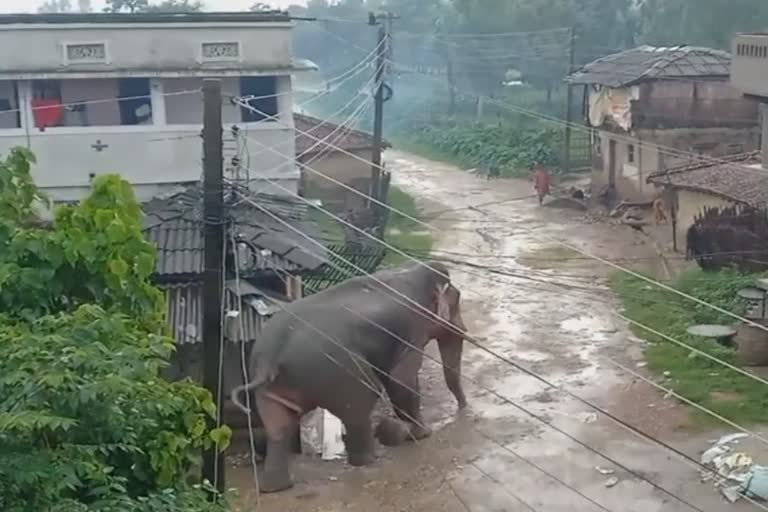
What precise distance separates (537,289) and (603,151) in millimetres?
10393

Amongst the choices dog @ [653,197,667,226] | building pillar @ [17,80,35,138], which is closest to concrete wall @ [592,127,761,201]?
dog @ [653,197,667,226]

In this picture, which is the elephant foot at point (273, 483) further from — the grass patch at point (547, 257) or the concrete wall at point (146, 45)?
the grass patch at point (547, 257)

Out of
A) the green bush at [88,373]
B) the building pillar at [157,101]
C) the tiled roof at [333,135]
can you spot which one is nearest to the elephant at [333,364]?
the green bush at [88,373]

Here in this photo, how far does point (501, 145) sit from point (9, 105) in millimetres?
23886

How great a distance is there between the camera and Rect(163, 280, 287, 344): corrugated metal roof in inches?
526

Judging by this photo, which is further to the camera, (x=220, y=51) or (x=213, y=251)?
(x=220, y=51)

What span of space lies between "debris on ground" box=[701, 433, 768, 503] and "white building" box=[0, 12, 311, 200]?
28.7ft

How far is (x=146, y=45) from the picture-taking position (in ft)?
62.9

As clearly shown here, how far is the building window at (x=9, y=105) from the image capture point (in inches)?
761

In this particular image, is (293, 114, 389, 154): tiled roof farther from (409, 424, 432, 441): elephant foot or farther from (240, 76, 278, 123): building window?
(409, 424, 432, 441): elephant foot

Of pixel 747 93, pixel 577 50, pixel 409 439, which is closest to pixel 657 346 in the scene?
pixel 747 93

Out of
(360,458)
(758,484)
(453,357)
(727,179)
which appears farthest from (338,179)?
(758,484)

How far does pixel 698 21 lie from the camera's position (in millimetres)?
41344

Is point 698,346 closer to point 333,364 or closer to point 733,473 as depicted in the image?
point 733,473
